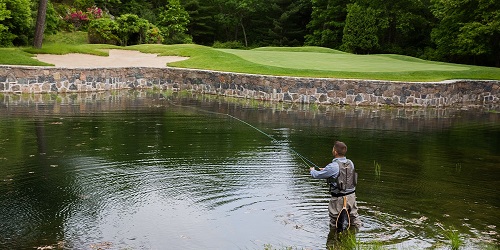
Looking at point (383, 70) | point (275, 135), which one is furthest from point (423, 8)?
point (275, 135)

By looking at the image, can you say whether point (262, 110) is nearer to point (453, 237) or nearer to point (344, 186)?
point (344, 186)

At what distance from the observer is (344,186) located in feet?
28.3

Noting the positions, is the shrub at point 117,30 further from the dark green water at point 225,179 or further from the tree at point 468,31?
the tree at point 468,31

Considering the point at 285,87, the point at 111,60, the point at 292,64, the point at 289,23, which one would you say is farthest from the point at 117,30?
the point at 289,23

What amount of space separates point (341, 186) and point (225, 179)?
10.9 ft

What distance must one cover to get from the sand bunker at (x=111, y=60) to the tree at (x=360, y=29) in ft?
55.1

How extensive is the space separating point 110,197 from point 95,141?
A: 456 centimetres

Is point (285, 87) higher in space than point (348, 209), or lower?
higher

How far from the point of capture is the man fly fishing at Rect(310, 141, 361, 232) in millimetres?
8562

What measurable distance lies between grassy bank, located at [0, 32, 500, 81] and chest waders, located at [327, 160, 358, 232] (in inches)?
592

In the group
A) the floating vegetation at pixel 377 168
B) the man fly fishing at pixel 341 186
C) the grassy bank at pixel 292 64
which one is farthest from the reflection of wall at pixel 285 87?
the man fly fishing at pixel 341 186

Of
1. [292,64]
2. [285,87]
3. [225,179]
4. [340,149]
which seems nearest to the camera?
[340,149]

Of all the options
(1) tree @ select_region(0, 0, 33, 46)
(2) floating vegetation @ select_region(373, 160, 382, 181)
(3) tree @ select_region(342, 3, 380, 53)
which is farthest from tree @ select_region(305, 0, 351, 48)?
(2) floating vegetation @ select_region(373, 160, 382, 181)

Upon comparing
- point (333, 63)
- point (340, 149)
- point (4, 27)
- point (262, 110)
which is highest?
point (4, 27)
